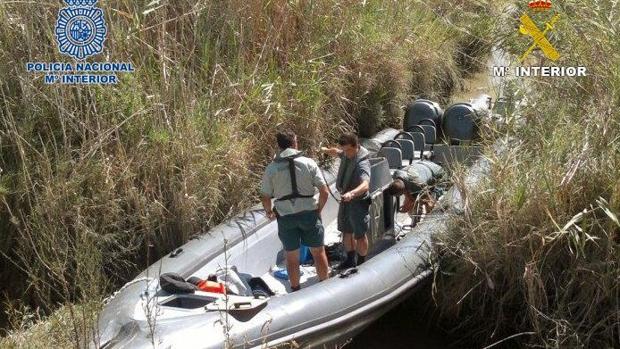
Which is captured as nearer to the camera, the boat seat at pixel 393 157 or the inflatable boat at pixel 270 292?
the inflatable boat at pixel 270 292

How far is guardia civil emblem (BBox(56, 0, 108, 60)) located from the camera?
755cm

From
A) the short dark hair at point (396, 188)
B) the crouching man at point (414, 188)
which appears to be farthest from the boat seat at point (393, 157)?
the short dark hair at point (396, 188)

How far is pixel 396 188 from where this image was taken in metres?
7.40

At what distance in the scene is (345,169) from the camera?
22.3ft

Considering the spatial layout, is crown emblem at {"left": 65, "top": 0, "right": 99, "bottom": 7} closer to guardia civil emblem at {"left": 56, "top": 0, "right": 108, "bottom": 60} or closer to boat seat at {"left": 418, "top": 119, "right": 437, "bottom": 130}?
guardia civil emblem at {"left": 56, "top": 0, "right": 108, "bottom": 60}

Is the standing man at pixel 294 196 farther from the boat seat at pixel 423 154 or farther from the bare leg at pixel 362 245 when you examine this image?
the boat seat at pixel 423 154

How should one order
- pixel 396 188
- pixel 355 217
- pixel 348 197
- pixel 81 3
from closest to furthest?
pixel 348 197, pixel 355 217, pixel 396 188, pixel 81 3

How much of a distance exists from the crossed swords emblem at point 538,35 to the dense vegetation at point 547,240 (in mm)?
1133

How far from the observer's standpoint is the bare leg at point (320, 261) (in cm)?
662

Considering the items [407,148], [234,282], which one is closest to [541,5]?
[407,148]

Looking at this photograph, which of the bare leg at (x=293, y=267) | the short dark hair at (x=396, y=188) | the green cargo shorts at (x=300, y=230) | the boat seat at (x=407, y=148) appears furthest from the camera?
the boat seat at (x=407, y=148)

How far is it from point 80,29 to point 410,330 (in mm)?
3658

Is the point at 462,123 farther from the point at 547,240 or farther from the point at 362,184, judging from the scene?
the point at 547,240

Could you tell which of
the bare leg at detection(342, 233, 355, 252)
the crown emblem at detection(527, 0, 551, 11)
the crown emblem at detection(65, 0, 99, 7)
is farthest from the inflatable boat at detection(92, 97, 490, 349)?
the crown emblem at detection(65, 0, 99, 7)
